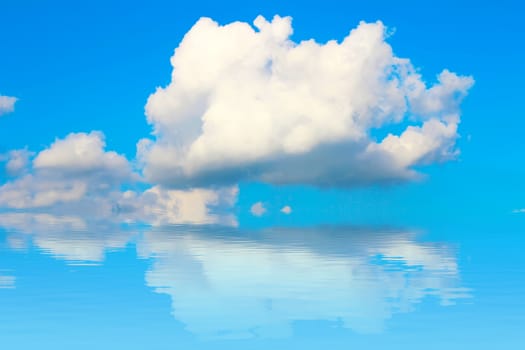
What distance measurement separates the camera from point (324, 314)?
38.8 metres

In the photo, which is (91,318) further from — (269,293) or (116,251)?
(116,251)

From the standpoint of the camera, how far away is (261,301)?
144 feet

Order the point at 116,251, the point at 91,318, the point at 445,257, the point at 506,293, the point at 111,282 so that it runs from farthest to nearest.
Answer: the point at 116,251, the point at 445,257, the point at 111,282, the point at 506,293, the point at 91,318

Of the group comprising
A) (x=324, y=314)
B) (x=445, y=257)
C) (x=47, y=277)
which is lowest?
(x=324, y=314)

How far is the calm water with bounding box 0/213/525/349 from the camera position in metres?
33.3

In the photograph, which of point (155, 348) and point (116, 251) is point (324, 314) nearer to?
point (155, 348)

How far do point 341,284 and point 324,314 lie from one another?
1246cm

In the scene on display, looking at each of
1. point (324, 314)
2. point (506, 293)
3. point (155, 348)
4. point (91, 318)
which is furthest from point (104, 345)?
point (506, 293)

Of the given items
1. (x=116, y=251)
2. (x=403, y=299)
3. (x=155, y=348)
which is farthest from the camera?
(x=116, y=251)

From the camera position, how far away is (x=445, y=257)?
74750mm

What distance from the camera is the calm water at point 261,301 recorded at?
3334 cm

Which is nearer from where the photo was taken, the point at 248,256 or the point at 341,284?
the point at 341,284

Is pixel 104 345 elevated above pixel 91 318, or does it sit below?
below

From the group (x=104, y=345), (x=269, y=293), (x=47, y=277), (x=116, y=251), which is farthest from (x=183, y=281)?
(x=116, y=251)
